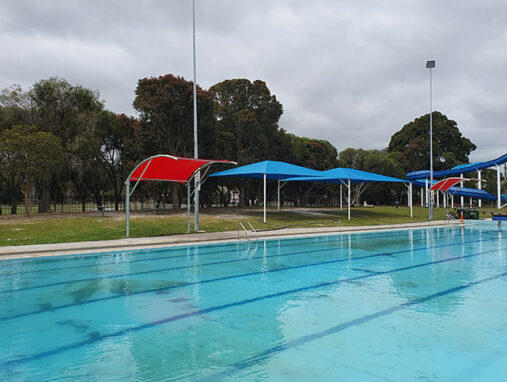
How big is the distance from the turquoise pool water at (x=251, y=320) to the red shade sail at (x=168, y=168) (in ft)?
18.6

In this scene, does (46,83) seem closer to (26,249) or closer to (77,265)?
(26,249)

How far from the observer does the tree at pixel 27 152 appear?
2297 cm

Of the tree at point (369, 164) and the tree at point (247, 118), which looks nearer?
the tree at point (247, 118)

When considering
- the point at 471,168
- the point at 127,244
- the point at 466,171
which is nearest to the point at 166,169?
the point at 127,244

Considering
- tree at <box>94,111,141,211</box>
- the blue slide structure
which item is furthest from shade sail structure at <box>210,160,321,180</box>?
the blue slide structure

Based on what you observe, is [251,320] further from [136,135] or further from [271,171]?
[136,135]

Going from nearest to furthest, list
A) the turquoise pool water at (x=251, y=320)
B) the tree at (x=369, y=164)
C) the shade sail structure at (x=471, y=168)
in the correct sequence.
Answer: the turquoise pool water at (x=251, y=320) → the shade sail structure at (x=471, y=168) → the tree at (x=369, y=164)

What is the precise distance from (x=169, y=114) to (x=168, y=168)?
16257 mm

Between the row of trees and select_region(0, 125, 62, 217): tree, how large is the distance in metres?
0.06

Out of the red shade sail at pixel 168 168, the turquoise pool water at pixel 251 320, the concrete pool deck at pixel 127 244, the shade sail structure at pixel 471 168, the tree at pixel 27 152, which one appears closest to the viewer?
the turquoise pool water at pixel 251 320

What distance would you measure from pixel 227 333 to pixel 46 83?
1225 inches

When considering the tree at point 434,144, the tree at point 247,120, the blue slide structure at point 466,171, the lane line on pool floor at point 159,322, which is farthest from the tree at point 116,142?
the tree at point 434,144

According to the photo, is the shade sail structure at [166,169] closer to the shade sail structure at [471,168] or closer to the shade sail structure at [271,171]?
the shade sail structure at [271,171]

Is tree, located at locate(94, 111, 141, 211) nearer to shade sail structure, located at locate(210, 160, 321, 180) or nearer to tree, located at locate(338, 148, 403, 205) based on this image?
shade sail structure, located at locate(210, 160, 321, 180)
